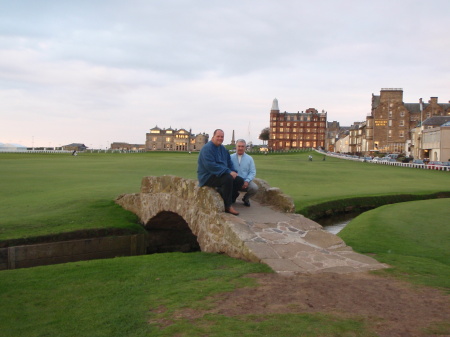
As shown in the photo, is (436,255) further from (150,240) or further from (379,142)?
(379,142)

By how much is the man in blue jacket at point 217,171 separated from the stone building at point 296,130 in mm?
183914

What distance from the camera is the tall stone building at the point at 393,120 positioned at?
10681 centimetres

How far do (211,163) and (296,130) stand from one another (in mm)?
187000

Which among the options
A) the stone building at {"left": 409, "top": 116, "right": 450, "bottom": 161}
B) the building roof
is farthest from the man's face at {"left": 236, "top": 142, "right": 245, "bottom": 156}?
the building roof

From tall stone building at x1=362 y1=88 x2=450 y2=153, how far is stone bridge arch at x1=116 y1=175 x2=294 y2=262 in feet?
337

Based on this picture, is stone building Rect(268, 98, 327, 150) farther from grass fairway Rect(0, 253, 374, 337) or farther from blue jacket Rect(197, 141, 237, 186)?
grass fairway Rect(0, 253, 374, 337)

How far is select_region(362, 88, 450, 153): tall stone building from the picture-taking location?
350 feet

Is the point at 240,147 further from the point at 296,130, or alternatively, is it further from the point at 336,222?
the point at 296,130

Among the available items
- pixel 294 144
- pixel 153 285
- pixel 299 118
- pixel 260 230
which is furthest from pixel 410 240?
pixel 299 118

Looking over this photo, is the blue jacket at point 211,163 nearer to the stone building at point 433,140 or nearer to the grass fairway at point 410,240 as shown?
the grass fairway at point 410,240

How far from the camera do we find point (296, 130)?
194 m

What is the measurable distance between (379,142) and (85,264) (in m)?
111

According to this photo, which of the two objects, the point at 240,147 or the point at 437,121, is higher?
the point at 437,121

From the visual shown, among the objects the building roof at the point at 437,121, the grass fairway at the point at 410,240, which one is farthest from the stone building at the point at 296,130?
the grass fairway at the point at 410,240
